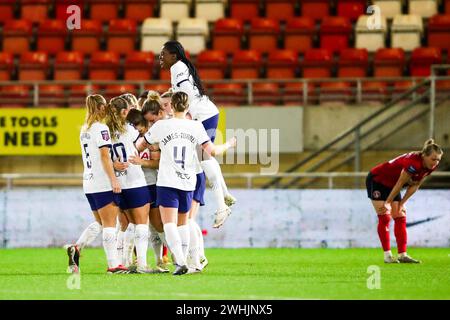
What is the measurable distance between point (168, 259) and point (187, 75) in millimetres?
3222

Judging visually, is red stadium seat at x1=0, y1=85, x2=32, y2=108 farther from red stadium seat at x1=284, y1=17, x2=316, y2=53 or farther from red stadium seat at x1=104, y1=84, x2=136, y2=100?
red stadium seat at x1=284, y1=17, x2=316, y2=53

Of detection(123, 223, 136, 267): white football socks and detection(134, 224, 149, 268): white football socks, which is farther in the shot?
detection(123, 223, 136, 267): white football socks

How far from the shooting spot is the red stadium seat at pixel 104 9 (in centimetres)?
2556

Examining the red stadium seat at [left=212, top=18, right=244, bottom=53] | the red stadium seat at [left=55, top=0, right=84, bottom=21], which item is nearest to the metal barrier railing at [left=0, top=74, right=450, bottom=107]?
the red stadium seat at [left=212, top=18, right=244, bottom=53]

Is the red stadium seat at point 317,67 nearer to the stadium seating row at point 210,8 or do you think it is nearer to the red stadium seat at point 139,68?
the stadium seating row at point 210,8

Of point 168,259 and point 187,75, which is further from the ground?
point 187,75

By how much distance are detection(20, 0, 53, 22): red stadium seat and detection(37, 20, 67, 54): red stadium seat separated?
3.73 ft

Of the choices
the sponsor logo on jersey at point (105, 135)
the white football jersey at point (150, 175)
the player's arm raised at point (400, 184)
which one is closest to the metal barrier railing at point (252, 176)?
the player's arm raised at point (400, 184)

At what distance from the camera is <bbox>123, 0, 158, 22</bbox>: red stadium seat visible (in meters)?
25.5

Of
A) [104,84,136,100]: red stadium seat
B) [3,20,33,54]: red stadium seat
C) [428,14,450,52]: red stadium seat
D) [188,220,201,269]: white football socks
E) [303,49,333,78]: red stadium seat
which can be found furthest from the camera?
[3,20,33,54]: red stadium seat

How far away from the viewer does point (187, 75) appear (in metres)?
12.2

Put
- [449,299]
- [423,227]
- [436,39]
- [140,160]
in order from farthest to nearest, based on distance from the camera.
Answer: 1. [436,39]
2. [423,227]
3. [140,160]
4. [449,299]
